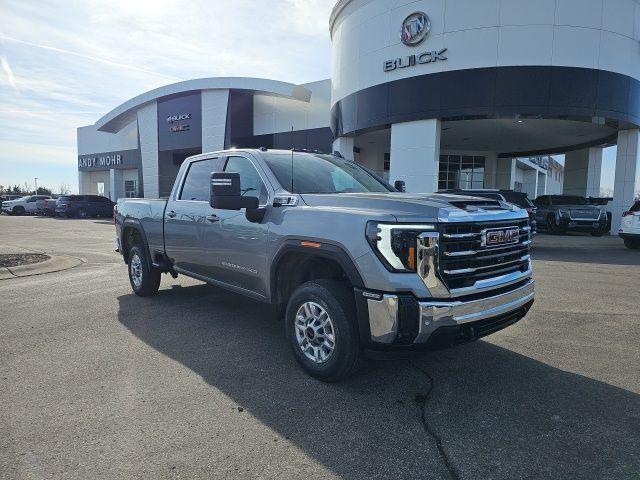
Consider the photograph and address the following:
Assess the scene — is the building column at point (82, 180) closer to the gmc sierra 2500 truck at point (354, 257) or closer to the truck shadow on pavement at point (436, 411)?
the gmc sierra 2500 truck at point (354, 257)

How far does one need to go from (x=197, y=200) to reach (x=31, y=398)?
9.01 ft

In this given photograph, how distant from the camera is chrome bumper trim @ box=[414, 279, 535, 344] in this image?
3143 mm

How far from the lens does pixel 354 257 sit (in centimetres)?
338

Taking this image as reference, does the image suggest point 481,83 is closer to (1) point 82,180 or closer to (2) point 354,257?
(2) point 354,257

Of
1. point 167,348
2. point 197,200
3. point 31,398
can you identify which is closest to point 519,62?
point 197,200

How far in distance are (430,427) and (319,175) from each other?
8.72 feet

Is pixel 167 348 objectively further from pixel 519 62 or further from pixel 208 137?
pixel 208 137

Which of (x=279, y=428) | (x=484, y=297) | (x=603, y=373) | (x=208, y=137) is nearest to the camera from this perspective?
(x=279, y=428)

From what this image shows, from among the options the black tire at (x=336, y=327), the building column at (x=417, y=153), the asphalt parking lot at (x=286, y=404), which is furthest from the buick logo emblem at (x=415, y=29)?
the black tire at (x=336, y=327)

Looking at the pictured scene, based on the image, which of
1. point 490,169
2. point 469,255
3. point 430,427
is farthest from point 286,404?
point 490,169

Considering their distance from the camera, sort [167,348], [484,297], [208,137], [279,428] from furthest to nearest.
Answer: [208,137] < [167,348] < [484,297] < [279,428]

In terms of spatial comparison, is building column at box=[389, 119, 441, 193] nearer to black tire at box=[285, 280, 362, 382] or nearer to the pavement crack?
the pavement crack

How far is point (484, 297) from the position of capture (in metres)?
3.48

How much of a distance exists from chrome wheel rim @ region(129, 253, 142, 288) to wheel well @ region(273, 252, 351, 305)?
10.9ft
